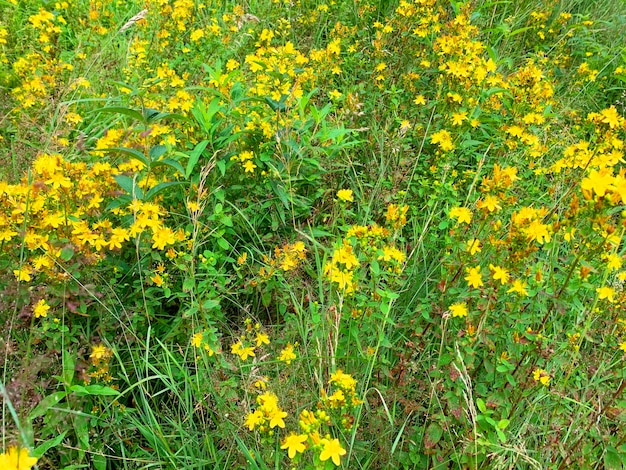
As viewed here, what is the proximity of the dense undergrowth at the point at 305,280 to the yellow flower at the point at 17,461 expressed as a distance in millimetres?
14

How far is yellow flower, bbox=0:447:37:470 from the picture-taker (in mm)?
993

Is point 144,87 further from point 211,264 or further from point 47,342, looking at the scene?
point 47,342

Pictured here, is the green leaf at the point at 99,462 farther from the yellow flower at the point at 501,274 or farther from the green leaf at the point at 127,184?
the yellow flower at the point at 501,274

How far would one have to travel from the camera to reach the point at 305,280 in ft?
7.97

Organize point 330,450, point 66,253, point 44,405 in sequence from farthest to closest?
point 66,253 → point 44,405 → point 330,450

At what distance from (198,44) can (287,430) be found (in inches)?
93.9

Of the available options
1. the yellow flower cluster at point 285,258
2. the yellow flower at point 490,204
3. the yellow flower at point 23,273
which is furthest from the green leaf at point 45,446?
the yellow flower at point 490,204

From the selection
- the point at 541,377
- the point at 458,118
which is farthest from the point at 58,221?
the point at 458,118

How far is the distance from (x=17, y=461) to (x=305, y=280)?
5.03 feet

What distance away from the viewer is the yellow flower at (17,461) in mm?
993

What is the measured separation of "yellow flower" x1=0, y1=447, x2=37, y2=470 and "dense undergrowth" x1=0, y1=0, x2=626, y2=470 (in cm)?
1

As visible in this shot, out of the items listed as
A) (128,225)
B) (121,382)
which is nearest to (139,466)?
(121,382)

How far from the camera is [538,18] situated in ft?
12.9

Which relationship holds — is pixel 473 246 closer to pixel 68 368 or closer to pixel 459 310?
pixel 459 310
